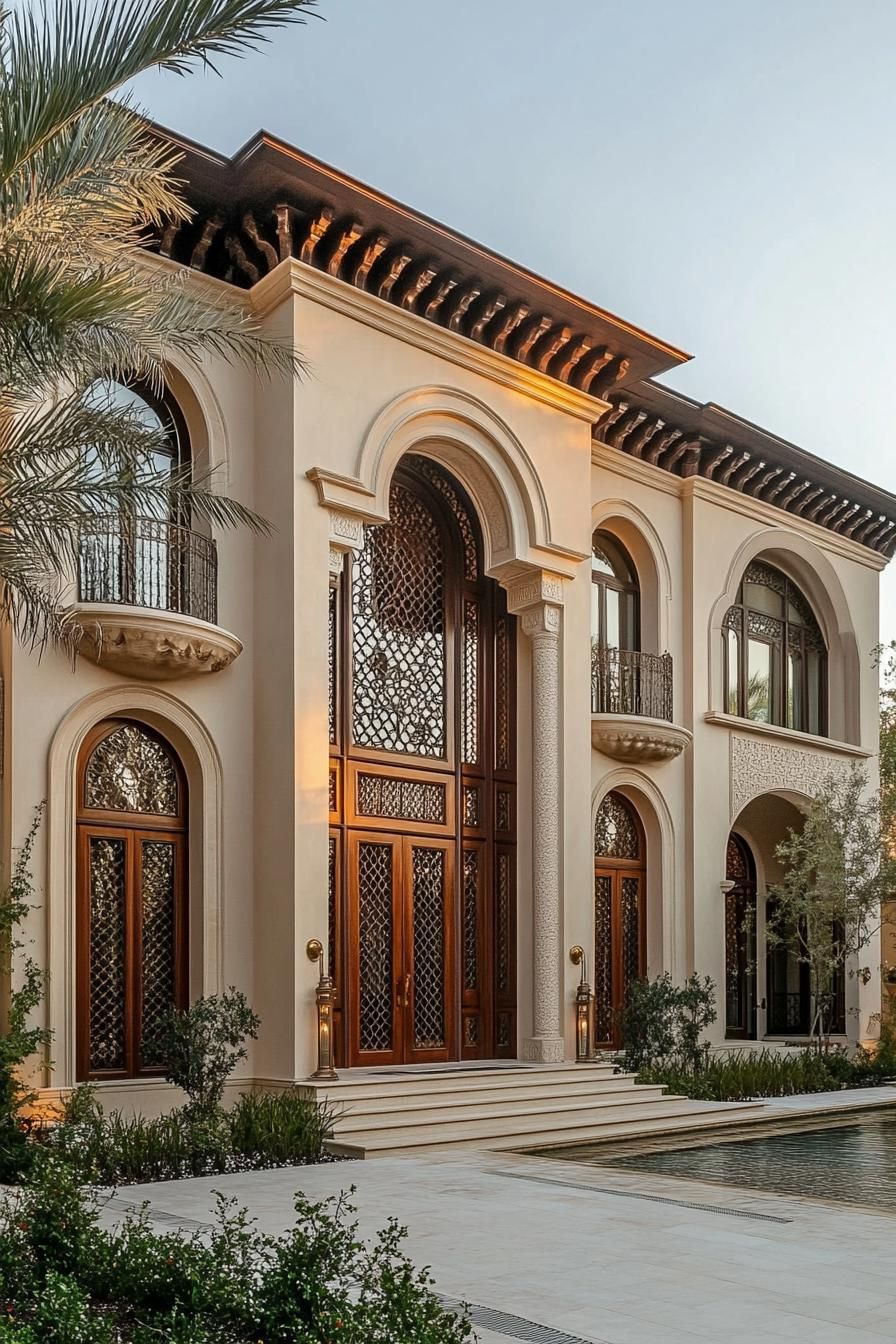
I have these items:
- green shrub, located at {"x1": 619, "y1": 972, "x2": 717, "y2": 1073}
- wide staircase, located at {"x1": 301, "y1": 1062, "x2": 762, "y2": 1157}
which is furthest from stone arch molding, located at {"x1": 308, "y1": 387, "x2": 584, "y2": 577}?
wide staircase, located at {"x1": 301, "y1": 1062, "x2": 762, "y2": 1157}

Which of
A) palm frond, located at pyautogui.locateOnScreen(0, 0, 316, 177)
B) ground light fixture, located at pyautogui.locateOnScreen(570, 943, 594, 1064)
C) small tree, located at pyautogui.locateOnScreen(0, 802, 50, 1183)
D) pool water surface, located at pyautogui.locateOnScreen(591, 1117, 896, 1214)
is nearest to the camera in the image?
palm frond, located at pyautogui.locateOnScreen(0, 0, 316, 177)

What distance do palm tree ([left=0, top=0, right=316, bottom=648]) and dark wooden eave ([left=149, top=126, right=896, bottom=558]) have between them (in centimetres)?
278

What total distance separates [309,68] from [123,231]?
3.42m

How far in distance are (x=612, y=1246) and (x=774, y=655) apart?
14.9 metres

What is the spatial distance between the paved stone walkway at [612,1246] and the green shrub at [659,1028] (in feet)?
16.1

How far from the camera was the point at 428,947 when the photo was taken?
607 inches

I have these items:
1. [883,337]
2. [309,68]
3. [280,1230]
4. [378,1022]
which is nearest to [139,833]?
[378,1022]

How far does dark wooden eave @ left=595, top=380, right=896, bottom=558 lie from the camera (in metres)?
18.5

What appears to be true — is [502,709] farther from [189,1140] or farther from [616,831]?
[189,1140]

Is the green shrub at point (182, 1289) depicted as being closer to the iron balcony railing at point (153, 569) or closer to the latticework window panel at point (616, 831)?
the iron balcony railing at point (153, 569)

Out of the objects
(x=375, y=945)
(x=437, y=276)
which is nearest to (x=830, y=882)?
(x=375, y=945)

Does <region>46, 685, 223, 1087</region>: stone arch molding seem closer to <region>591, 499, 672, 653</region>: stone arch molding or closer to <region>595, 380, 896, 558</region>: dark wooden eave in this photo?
<region>591, 499, 672, 653</region>: stone arch molding

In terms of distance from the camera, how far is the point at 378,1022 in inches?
581

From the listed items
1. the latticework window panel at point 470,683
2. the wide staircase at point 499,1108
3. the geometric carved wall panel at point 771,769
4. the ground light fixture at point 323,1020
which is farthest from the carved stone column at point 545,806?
the geometric carved wall panel at point 771,769
